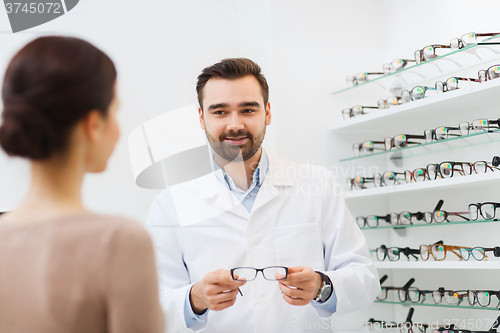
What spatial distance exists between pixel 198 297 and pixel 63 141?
2.53ft

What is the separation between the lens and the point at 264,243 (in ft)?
4.82

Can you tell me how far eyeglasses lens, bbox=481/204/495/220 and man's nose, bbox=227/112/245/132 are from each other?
972 mm

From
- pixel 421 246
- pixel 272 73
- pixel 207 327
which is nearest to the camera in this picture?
pixel 207 327

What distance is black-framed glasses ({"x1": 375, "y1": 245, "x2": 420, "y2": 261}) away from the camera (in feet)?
6.84

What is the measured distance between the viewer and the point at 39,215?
0.54 m

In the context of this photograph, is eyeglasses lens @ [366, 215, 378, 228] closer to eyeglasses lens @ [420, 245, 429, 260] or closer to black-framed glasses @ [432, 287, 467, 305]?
eyeglasses lens @ [420, 245, 429, 260]

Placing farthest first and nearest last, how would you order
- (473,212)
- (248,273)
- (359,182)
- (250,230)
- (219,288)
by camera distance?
1. (359,182)
2. (473,212)
3. (250,230)
4. (248,273)
5. (219,288)

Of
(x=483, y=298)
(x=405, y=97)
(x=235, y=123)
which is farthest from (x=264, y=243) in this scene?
(x=405, y=97)

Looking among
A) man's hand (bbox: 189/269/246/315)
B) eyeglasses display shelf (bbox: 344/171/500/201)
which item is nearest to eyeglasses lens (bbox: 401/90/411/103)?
eyeglasses display shelf (bbox: 344/171/500/201)

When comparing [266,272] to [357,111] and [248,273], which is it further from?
[357,111]

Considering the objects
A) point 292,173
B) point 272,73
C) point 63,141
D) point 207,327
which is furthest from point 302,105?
point 63,141

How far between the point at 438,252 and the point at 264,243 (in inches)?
34.6

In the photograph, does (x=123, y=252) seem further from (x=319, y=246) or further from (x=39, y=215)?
(x=319, y=246)

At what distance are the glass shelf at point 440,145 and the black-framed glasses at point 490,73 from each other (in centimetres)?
19
